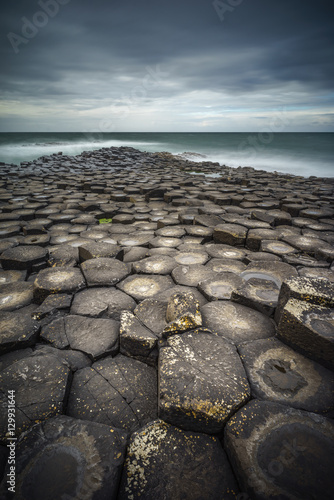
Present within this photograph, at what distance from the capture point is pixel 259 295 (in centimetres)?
223

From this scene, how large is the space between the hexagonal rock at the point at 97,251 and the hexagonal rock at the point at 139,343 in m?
1.39

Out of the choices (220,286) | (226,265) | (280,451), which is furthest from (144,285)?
(280,451)

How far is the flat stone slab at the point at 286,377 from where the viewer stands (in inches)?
54.4

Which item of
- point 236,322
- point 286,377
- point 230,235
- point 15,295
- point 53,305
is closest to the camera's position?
point 286,377

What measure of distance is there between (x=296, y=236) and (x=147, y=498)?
3712mm

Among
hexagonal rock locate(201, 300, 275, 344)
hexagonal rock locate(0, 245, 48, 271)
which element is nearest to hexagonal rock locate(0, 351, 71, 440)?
hexagonal rock locate(201, 300, 275, 344)

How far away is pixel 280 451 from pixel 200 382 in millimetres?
455

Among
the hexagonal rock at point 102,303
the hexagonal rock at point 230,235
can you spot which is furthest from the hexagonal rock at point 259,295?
the hexagonal rock at point 230,235

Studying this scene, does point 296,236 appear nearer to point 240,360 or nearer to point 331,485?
point 240,360

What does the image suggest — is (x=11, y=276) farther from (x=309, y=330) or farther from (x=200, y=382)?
(x=309, y=330)

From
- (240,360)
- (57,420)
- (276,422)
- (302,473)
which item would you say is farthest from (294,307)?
(57,420)

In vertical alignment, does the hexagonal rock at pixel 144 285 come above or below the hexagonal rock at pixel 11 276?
above

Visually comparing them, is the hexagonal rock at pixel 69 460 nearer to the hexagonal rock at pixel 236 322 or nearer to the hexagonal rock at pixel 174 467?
the hexagonal rock at pixel 174 467

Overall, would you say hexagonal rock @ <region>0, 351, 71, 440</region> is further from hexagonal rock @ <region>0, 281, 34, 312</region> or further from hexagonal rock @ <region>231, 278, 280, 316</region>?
hexagonal rock @ <region>231, 278, 280, 316</region>
